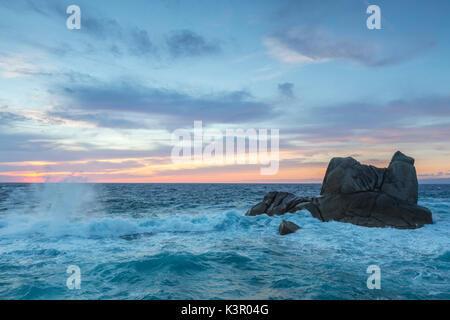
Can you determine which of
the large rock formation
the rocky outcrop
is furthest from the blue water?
the large rock formation

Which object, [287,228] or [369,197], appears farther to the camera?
[369,197]

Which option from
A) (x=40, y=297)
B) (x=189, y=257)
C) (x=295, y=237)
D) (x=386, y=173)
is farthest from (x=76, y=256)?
(x=386, y=173)

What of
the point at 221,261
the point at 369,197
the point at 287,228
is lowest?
the point at 221,261

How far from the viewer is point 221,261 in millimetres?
11164

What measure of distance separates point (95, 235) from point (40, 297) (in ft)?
30.4

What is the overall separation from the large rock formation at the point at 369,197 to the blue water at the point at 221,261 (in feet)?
3.78

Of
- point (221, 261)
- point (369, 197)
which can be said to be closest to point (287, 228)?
point (221, 261)

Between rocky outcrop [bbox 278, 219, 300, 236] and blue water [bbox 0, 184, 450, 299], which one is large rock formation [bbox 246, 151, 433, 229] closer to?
blue water [bbox 0, 184, 450, 299]

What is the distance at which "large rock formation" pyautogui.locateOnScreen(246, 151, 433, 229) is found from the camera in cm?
1794

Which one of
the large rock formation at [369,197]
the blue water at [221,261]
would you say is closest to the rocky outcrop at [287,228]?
the blue water at [221,261]

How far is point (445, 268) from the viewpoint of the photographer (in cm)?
998

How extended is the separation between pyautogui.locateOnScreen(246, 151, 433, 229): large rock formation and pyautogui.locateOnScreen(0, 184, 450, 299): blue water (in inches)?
45.3

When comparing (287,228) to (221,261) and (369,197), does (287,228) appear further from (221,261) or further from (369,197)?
(369,197)

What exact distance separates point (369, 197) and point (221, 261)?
44.7 ft
